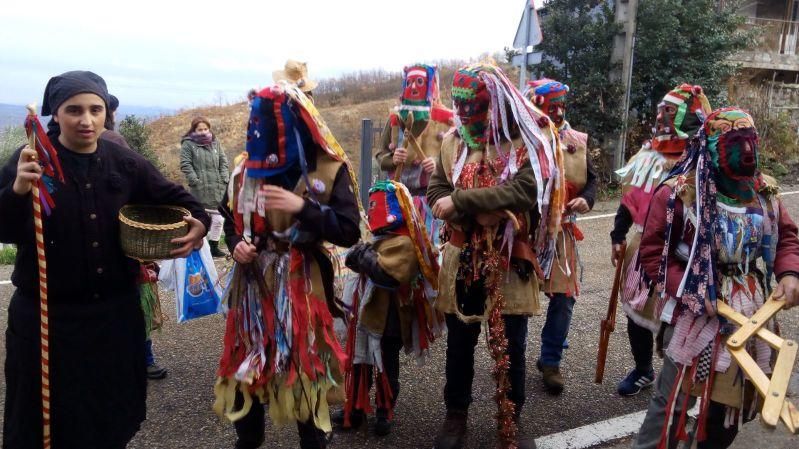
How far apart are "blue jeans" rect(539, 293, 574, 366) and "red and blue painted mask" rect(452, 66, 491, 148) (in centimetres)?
136

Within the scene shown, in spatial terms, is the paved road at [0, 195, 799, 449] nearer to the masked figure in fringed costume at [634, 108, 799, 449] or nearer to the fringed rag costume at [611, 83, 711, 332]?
the fringed rag costume at [611, 83, 711, 332]

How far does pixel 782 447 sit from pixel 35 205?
3.80m

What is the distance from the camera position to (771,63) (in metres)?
18.9

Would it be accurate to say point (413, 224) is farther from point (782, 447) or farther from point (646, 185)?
point (782, 447)

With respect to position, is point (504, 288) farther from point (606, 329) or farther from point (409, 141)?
point (409, 141)

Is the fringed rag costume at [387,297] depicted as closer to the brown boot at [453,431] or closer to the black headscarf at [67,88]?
the brown boot at [453,431]

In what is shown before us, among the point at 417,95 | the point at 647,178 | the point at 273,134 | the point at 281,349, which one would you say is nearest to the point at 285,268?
the point at 281,349

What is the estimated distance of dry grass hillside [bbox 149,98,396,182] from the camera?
64.9 ft

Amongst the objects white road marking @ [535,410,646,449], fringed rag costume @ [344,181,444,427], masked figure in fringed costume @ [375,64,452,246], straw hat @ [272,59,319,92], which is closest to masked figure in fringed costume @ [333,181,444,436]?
fringed rag costume @ [344,181,444,427]

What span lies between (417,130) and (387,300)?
2217 mm

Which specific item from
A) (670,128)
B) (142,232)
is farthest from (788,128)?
(142,232)

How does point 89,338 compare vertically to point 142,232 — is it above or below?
below

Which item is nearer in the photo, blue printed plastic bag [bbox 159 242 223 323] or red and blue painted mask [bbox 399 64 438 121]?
blue printed plastic bag [bbox 159 242 223 323]

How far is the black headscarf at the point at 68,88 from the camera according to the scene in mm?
2320
